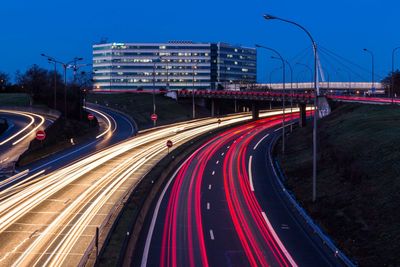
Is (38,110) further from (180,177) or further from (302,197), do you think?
(302,197)

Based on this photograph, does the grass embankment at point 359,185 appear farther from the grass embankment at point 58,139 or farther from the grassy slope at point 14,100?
the grassy slope at point 14,100

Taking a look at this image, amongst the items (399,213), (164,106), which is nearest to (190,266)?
(399,213)

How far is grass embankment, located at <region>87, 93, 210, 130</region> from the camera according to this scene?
109m

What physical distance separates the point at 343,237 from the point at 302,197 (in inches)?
426

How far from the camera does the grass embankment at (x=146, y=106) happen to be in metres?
109

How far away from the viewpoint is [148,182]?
124ft

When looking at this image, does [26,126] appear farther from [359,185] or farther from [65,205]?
[359,185]

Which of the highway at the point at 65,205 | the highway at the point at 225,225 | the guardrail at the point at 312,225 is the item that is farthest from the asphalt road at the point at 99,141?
the guardrail at the point at 312,225

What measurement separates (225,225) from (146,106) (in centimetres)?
9076

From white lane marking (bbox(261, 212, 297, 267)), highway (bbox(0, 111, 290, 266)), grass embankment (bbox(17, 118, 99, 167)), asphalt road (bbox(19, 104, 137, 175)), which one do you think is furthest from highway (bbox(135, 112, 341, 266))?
grass embankment (bbox(17, 118, 99, 167))

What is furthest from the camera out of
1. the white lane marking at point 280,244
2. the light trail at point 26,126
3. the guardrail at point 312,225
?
the light trail at point 26,126

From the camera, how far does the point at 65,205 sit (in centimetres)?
3219

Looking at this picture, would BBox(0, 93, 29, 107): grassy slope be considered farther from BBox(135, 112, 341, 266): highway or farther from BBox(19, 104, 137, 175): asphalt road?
BBox(135, 112, 341, 266): highway

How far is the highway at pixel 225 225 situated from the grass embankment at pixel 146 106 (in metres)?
58.7
